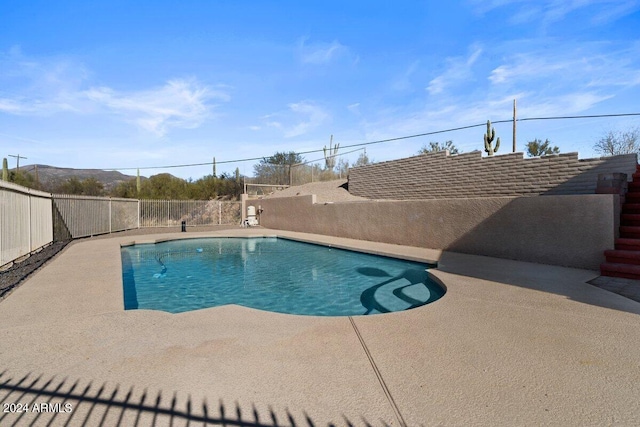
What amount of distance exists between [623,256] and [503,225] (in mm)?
2167

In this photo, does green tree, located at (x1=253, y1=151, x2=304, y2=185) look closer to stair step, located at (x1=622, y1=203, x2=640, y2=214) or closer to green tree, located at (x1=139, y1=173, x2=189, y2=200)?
green tree, located at (x1=139, y1=173, x2=189, y2=200)

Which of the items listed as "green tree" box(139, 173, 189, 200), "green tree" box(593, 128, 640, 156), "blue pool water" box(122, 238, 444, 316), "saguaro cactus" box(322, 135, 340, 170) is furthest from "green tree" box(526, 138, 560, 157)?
"green tree" box(139, 173, 189, 200)

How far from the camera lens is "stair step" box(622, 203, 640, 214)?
6305 millimetres

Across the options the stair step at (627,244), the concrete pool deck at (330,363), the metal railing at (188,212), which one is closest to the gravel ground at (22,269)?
the concrete pool deck at (330,363)

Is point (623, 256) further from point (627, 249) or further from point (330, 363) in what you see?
point (330, 363)

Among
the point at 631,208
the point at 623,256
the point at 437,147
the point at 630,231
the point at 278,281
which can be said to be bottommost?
the point at 278,281

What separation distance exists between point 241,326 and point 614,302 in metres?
4.51

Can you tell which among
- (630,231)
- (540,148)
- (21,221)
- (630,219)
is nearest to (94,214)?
(21,221)

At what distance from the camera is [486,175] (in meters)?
10.5

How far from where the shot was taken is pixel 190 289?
241 inches

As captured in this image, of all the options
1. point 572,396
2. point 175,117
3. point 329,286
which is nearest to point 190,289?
point 329,286

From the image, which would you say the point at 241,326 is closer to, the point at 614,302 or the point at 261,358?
the point at 261,358

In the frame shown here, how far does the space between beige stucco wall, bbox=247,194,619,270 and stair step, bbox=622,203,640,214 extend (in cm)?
79

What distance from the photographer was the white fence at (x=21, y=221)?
233 inches
